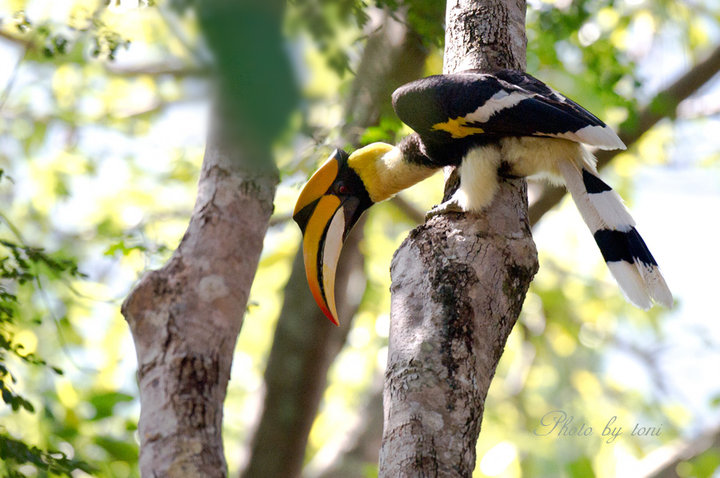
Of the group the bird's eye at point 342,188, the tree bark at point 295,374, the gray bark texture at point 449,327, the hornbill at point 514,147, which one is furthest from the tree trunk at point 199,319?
the tree bark at point 295,374

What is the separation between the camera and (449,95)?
2.69 metres

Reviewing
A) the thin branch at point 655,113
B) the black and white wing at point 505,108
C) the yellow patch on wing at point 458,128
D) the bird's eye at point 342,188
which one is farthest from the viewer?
the thin branch at point 655,113

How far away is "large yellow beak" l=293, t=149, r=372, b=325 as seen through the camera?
3205 mm

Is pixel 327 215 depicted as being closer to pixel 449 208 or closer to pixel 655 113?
pixel 449 208

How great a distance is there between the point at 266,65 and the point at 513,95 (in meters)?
1.96

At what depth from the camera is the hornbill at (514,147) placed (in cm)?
259

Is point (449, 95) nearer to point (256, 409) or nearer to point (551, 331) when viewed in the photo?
point (256, 409)

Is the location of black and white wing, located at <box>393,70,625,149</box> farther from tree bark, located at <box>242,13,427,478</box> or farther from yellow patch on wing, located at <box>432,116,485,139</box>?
tree bark, located at <box>242,13,427,478</box>

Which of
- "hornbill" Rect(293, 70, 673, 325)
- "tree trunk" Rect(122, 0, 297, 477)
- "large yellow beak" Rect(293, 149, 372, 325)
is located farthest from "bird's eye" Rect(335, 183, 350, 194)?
"tree trunk" Rect(122, 0, 297, 477)

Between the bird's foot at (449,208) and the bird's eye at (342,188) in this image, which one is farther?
the bird's eye at (342,188)

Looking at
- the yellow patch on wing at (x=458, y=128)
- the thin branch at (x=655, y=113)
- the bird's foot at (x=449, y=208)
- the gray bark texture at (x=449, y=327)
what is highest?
the thin branch at (x=655, y=113)

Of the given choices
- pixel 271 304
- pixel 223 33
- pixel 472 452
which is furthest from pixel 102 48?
pixel 271 304

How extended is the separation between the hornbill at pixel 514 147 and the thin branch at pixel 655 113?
1.50 m

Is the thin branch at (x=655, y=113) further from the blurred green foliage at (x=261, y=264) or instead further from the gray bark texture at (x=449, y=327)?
the gray bark texture at (x=449, y=327)
